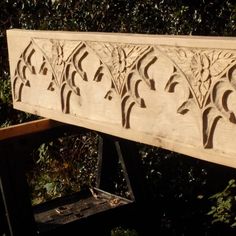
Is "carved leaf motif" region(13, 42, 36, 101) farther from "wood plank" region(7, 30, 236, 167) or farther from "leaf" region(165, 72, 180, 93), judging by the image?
"leaf" region(165, 72, 180, 93)

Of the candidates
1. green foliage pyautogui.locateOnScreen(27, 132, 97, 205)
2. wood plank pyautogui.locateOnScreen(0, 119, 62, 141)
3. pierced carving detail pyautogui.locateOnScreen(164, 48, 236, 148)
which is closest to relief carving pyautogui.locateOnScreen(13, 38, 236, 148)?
pierced carving detail pyautogui.locateOnScreen(164, 48, 236, 148)

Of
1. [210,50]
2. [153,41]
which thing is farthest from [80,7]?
[210,50]

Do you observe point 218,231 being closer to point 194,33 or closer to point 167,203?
point 167,203

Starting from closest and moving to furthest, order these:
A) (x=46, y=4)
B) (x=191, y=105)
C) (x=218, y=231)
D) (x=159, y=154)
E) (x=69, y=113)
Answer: (x=191, y=105) → (x=69, y=113) → (x=218, y=231) → (x=159, y=154) → (x=46, y=4)

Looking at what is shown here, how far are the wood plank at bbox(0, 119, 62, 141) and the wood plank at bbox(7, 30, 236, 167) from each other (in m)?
0.08

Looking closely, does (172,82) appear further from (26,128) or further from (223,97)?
(26,128)

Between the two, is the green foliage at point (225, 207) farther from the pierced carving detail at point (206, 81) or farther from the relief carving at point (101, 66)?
the pierced carving detail at point (206, 81)

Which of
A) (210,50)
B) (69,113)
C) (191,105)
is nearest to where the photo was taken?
(210,50)

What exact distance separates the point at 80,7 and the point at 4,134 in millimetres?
1611

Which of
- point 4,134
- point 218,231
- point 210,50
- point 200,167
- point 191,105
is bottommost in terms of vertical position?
point 218,231

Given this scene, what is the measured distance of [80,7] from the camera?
4312 millimetres

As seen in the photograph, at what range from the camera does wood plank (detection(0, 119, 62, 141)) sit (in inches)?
117

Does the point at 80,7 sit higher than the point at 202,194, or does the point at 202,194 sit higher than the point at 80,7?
the point at 80,7

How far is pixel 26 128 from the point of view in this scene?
10.1ft
